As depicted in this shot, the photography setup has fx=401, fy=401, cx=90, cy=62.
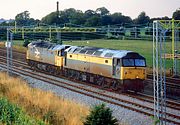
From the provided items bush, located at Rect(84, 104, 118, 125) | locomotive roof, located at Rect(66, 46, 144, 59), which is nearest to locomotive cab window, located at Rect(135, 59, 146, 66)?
locomotive roof, located at Rect(66, 46, 144, 59)

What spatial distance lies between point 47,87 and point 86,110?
11493mm

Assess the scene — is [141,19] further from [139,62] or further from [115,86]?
[115,86]

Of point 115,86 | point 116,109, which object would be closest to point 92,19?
point 115,86

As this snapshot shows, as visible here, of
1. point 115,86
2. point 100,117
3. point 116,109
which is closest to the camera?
point 100,117

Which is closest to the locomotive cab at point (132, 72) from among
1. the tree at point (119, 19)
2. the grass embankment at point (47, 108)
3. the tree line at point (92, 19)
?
the grass embankment at point (47, 108)

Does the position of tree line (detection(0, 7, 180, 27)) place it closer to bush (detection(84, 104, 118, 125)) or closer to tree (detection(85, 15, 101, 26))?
tree (detection(85, 15, 101, 26))

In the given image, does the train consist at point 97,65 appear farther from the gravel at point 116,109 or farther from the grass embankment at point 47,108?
the grass embankment at point 47,108

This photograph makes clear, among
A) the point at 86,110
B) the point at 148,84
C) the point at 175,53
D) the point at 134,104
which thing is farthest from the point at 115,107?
the point at 175,53

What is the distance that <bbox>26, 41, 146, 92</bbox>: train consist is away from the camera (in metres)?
28.6

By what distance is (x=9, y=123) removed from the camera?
1627 cm

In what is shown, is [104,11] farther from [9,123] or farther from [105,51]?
[9,123]

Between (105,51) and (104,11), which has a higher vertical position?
(104,11)

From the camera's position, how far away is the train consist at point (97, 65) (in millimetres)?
28641

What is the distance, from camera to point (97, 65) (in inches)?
1252
